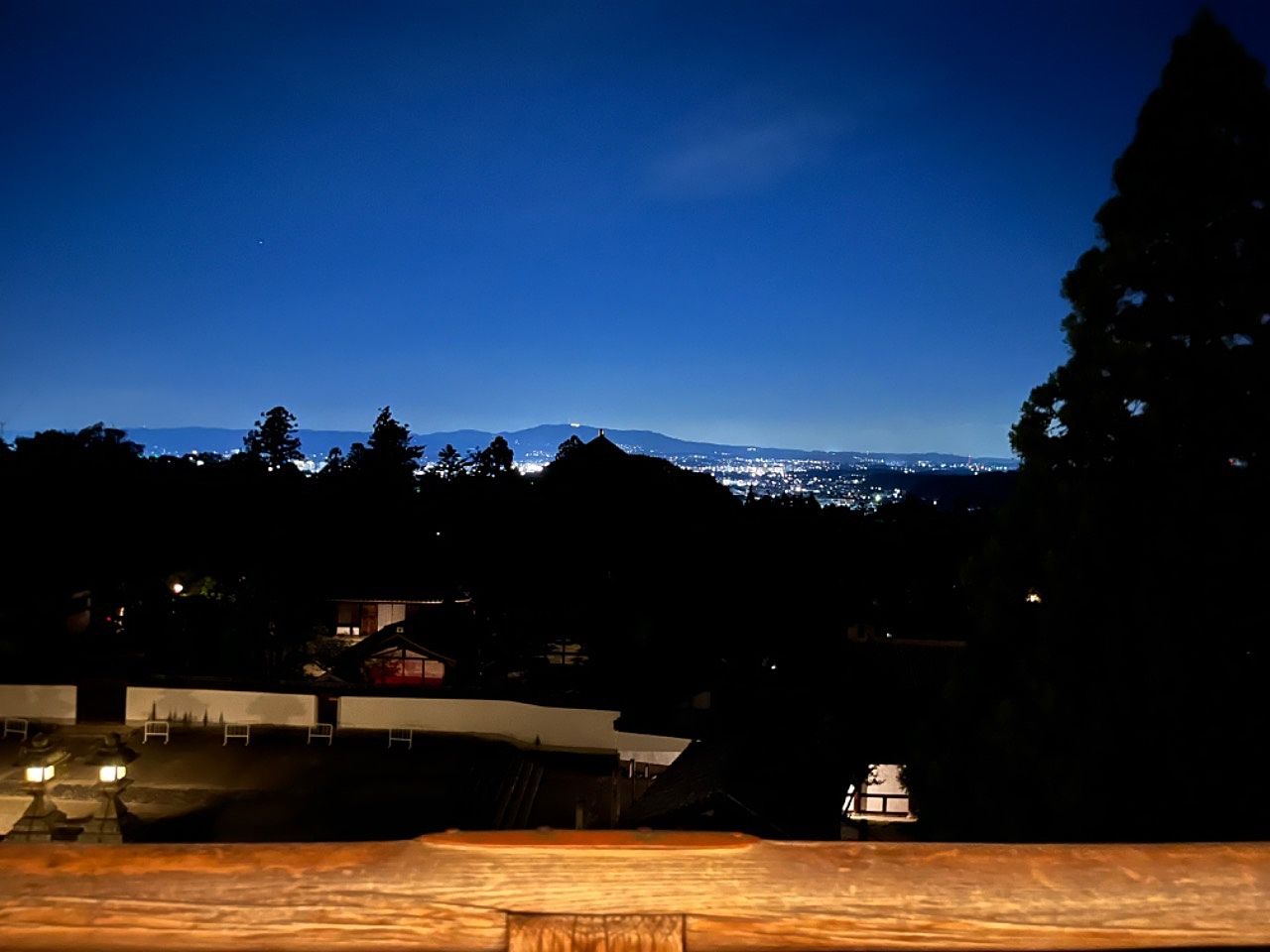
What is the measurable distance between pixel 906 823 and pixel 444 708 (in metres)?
6.77

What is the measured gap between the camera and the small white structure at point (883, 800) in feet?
31.3

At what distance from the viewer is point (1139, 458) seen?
487cm

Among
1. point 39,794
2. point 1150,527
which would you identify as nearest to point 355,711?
point 39,794

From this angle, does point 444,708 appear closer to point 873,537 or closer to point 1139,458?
point 1139,458

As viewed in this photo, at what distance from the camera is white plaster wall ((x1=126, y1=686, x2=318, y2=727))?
1216 centimetres

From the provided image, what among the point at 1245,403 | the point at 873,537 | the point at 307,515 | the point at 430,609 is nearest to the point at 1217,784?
the point at 1245,403

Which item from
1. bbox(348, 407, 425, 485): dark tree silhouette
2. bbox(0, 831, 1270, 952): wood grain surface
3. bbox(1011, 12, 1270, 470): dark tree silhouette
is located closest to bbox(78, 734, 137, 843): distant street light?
bbox(0, 831, 1270, 952): wood grain surface

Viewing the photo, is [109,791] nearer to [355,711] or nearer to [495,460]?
[355,711]

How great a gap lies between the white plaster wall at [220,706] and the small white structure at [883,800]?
8.07 meters

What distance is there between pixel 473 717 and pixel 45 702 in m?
6.71

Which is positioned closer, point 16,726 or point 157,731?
point 157,731

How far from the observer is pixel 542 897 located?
100 cm

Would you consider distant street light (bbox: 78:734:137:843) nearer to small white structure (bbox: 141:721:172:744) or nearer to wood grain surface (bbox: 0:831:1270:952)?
small white structure (bbox: 141:721:172:744)

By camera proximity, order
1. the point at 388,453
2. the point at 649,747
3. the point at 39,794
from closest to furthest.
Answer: the point at 39,794 < the point at 649,747 < the point at 388,453
